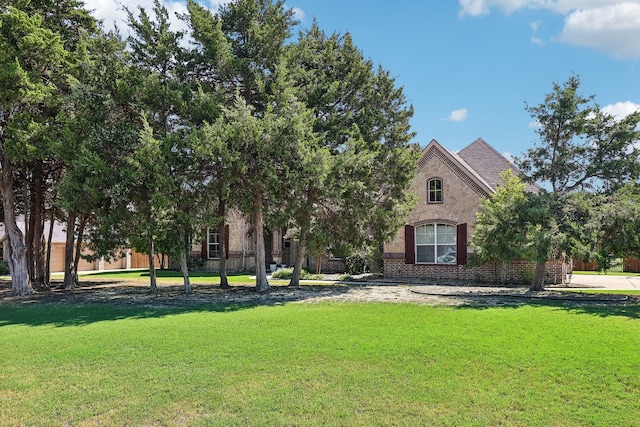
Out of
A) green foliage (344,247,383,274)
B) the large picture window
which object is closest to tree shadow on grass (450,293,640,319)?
the large picture window

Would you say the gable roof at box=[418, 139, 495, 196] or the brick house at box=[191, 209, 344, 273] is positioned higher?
the gable roof at box=[418, 139, 495, 196]

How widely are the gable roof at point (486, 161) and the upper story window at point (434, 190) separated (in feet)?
8.93

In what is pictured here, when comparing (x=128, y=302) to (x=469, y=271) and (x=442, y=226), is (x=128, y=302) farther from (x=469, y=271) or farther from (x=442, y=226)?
(x=469, y=271)

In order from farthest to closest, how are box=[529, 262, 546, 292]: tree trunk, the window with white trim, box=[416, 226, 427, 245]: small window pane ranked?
the window with white trim, box=[416, 226, 427, 245]: small window pane, box=[529, 262, 546, 292]: tree trunk

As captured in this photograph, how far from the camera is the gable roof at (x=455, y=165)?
21734 millimetres

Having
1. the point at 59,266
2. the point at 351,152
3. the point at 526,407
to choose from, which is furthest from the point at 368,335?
the point at 59,266

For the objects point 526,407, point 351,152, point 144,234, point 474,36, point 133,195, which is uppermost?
point 474,36

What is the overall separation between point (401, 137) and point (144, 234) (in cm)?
1152

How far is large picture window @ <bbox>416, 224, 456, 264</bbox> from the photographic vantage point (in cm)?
2242

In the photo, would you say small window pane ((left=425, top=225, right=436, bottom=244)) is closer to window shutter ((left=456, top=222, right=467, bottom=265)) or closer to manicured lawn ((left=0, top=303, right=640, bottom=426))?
window shutter ((left=456, top=222, right=467, bottom=265))

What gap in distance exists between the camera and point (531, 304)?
42.7 ft

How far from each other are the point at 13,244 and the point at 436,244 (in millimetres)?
17976

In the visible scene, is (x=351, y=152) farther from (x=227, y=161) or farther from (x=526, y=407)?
(x=526, y=407)

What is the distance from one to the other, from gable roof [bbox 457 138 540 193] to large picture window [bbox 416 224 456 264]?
324cm
